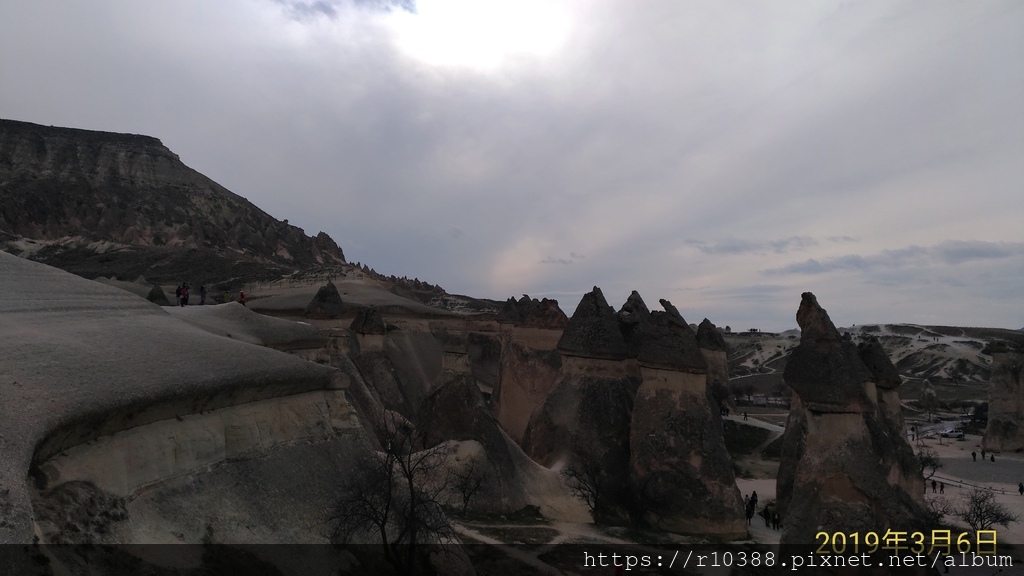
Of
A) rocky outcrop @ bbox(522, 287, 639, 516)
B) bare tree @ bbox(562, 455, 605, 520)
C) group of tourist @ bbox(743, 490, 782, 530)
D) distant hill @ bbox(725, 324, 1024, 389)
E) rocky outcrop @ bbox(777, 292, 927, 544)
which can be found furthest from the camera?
distant hill @ bbox(725, 324, 1024, 389)

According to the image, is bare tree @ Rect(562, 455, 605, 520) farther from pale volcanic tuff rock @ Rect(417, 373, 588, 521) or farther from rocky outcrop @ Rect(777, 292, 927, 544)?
rocky outcrop @ Rect(777, 292, 927, 544)

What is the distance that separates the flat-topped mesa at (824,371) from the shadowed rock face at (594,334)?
440 centimetres

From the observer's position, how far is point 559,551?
907 centimetres

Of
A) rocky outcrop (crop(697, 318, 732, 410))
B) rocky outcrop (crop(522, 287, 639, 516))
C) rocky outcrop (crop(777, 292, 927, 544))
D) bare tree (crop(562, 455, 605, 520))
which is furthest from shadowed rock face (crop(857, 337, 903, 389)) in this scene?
rocky outcrop (crop(697, 318, 732, 410))

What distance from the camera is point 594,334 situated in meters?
13.2

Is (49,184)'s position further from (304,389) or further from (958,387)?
(958,387)

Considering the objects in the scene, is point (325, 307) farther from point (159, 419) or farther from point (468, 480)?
point (159, 419)

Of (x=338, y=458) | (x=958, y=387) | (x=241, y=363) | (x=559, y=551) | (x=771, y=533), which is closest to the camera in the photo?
(x=241, y=363)

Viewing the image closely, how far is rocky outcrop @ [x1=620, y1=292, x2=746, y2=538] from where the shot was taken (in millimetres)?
10734

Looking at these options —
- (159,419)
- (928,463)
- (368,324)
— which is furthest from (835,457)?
(928,463)

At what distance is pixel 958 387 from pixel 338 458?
162 feet

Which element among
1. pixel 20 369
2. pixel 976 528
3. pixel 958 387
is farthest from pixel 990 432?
pixel 20 369

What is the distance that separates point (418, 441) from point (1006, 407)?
25081mm

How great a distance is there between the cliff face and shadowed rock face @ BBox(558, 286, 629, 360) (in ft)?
97.5
